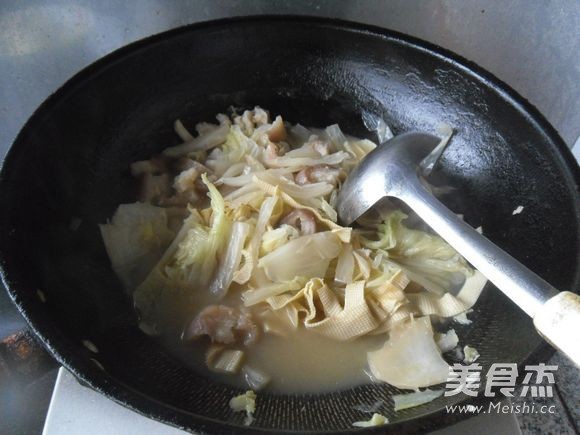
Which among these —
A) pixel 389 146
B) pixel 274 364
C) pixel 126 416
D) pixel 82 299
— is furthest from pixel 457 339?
pixel 82 299

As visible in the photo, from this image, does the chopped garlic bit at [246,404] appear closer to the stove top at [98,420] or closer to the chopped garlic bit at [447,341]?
the stove top at [98,420]

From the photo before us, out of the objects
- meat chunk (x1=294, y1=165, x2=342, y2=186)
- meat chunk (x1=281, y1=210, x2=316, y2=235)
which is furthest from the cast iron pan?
meat chunk (x1=281, y1=210, x2=316, y2=235)

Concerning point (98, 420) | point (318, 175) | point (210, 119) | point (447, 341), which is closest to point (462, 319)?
point (447, 341)

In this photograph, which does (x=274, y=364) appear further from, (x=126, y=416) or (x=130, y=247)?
(x=130, y=247)

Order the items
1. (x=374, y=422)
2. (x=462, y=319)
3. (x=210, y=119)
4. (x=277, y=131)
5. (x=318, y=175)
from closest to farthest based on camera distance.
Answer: (x=374, y=422), (x=462, y=319), (x=318, y=175), (x=277, y=131), (x=210, y=119)

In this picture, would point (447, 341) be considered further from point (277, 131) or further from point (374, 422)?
point (277, 131)

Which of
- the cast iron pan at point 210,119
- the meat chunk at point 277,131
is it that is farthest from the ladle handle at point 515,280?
the meat chunk at point 277,131

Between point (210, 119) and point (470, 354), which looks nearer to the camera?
point (470, 354)
